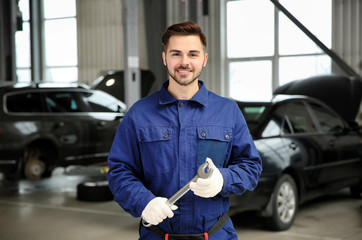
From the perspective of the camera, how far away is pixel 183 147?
1.67 m

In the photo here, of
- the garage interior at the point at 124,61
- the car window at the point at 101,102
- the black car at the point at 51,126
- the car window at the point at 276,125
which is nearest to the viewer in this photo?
the car window at the point at 276,125

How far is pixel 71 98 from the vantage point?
584 centimetres

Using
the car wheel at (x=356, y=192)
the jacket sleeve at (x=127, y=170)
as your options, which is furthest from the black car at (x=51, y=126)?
the jacket sleeve at (x=127, y=170)

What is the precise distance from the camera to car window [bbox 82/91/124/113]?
5.99 metres

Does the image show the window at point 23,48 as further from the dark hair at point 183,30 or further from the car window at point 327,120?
the dark hair at point 183,30

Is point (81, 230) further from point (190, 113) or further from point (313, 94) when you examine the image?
point (190, 113)

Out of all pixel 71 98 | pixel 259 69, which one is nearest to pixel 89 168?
pixel 71 98

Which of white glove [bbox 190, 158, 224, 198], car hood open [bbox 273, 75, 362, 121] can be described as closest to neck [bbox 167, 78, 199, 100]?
white glove [bbox 190, 158, 224, 198]

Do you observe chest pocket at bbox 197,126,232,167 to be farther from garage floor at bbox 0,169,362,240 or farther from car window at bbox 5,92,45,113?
car window at bbox 5,92,45,113

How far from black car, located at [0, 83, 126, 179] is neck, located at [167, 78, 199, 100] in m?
4.06

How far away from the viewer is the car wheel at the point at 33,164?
5.79m

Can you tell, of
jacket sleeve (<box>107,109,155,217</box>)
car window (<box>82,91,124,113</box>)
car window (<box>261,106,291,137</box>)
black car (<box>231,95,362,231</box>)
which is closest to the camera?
jacket sleeve (<box>107,109,155,217</box>)

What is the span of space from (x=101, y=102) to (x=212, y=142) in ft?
14.8

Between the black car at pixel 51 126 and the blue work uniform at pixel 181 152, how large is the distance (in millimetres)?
4048
